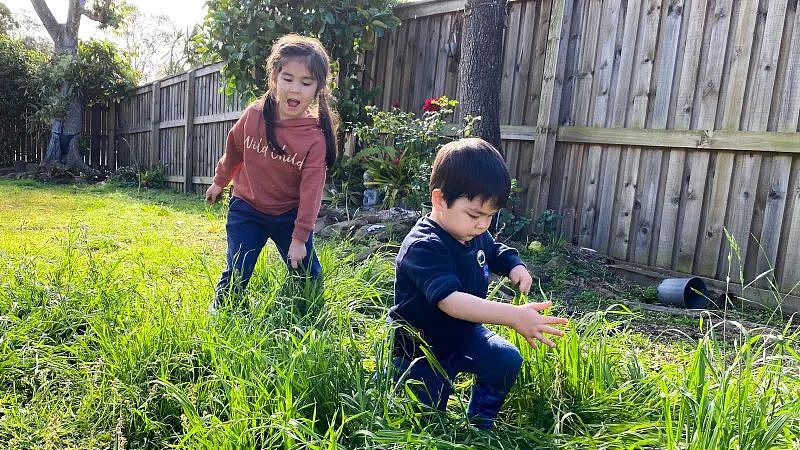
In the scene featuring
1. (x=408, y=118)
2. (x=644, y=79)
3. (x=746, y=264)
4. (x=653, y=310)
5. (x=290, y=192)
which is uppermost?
(x=644, y=79)

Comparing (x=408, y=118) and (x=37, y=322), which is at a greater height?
(x=408, y=118)

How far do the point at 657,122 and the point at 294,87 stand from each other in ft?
9.02

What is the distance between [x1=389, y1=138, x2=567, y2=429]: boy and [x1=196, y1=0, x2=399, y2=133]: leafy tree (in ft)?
16.2

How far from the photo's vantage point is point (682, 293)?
145 inches

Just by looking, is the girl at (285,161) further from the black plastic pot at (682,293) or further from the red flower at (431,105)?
the red flower at (431,105)

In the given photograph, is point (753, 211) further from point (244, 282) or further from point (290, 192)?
point (244, 282)

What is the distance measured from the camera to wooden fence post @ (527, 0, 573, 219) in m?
4.98

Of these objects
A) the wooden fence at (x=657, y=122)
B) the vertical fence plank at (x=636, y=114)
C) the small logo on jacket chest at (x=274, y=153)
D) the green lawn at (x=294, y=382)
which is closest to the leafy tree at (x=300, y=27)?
the wooden fence at (x=657, y=122)

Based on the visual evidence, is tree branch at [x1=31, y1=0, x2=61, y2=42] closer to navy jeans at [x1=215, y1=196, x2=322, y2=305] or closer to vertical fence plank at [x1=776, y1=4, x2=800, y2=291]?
navy jeans at [x1=215, y1=196, x2=322, y2=305]

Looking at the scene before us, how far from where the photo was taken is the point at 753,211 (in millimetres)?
3863

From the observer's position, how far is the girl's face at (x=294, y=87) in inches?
111

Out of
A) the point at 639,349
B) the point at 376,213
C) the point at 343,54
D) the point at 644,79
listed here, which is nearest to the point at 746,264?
the point at 644,79

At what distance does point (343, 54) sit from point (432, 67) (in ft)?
3.80

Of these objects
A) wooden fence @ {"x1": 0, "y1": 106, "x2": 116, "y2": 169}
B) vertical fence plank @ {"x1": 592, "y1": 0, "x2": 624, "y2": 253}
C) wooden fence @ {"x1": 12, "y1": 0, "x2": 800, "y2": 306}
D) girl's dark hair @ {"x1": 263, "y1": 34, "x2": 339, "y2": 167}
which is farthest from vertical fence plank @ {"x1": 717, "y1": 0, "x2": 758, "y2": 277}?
wooden fence @ {"x1": 0, "y1": 106, "x2": 116, "y2": 169}
